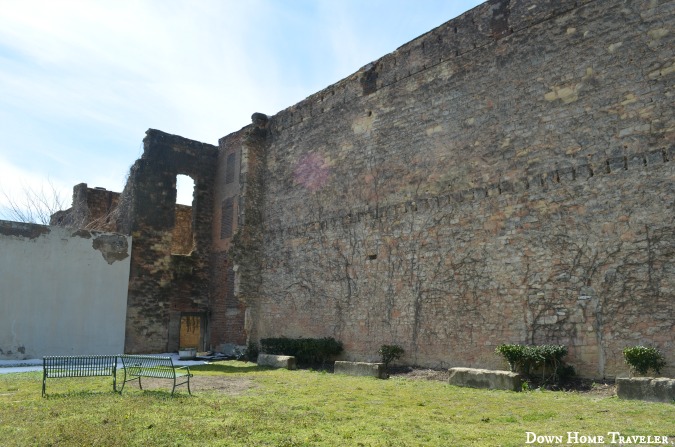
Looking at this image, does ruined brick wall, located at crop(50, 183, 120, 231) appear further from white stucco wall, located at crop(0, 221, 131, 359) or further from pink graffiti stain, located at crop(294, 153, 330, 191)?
pink graffiti stain, located at crop(294, 153, 330, 191)

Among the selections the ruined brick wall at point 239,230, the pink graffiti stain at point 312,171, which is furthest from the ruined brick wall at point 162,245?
the pink graffiti stain at point 312,171

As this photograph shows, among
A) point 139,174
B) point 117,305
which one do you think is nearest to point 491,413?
point 117,305

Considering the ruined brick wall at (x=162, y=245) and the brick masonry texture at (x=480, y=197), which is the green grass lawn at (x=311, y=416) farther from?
the ruined brick wall at (x=162, y=245)

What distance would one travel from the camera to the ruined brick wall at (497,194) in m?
8.33

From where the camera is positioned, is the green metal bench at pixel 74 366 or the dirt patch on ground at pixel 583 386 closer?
the dirt patch on ground at pixel 583 386

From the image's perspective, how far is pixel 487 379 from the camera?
848 cm

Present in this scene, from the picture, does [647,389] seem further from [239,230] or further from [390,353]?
[239,230]

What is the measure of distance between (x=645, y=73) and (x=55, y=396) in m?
10.7

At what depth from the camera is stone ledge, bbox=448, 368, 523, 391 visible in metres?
8.16

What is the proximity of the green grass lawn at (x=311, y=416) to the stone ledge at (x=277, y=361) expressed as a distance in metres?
3.62

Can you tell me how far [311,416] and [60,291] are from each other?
12035mm

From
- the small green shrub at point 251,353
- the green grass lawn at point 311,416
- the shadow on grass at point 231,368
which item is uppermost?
the green grass lawn at point 311,416

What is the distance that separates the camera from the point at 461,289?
10438 millimetres

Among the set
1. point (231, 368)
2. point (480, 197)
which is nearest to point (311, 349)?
point (231, 368)
